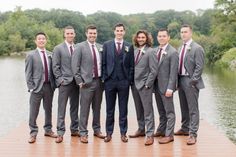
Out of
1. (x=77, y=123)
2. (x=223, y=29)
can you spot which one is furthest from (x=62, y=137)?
(x=223, y=29)

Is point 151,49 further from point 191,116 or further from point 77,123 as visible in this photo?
point 77,123

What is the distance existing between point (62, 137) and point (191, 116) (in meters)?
1.93

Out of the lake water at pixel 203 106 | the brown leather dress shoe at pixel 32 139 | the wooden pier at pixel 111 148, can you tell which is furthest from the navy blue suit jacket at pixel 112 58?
the lake water at pixel 203 106

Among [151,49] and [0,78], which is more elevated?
[151,49]

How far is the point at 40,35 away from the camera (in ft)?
21.7

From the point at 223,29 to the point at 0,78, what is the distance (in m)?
24.9

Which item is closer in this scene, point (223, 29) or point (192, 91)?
point (192, 91)

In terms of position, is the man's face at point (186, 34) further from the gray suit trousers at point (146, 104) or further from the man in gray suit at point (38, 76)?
the man in gray suit at point (38, 76)

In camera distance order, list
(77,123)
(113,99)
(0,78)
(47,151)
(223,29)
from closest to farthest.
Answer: (47,151) → (113,99) → (77,123) → (0,78) → (223,29)

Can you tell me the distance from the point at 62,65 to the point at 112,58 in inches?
29.7

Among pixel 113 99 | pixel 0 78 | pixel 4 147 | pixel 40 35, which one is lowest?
pixel 0 78

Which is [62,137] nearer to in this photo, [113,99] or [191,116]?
[113,99]

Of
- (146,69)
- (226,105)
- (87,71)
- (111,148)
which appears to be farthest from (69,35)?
(226,105)

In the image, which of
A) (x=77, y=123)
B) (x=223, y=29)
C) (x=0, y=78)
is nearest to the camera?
(x=77, y=123)
